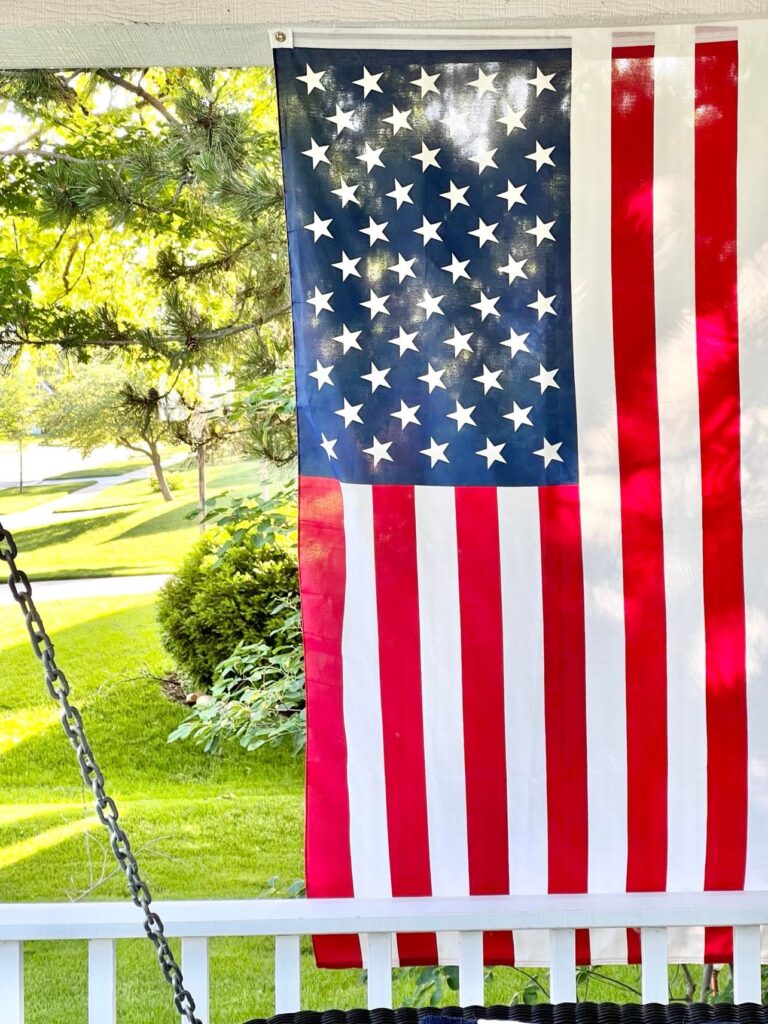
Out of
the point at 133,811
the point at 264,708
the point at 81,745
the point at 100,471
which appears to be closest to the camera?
the point at 81,745

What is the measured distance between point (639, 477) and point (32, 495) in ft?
12.9

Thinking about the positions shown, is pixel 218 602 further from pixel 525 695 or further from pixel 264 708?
pixel 525 695

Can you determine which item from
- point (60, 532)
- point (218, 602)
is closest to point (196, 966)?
point (218, 602)

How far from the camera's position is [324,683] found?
1.61 metres

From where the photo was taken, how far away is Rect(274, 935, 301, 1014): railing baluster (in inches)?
58.7

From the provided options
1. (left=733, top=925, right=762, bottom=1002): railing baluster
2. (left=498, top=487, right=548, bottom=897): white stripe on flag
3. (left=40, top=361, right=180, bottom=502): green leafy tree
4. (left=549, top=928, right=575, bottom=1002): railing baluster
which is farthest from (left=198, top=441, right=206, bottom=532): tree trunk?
(left=733, top=925, right=762, bottom=1002): railing baluster

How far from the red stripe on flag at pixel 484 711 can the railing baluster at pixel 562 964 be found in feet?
0.39

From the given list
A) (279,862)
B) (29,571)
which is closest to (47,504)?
(29,571)

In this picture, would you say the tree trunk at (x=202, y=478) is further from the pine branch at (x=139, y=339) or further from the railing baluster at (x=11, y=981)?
the railing baluster at (x=11, y=981)

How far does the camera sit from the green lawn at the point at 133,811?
398 centimetres

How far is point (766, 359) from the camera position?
161cm

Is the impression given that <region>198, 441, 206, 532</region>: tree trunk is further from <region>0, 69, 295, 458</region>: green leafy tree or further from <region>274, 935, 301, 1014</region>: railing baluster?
<region>274, 935, 301, 1014</region>: railing baluster

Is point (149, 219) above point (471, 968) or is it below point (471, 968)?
above

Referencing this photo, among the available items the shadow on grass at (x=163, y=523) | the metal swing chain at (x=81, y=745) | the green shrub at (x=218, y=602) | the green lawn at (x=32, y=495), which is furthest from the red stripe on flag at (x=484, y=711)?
the green lawn at (x=32, y=495)
